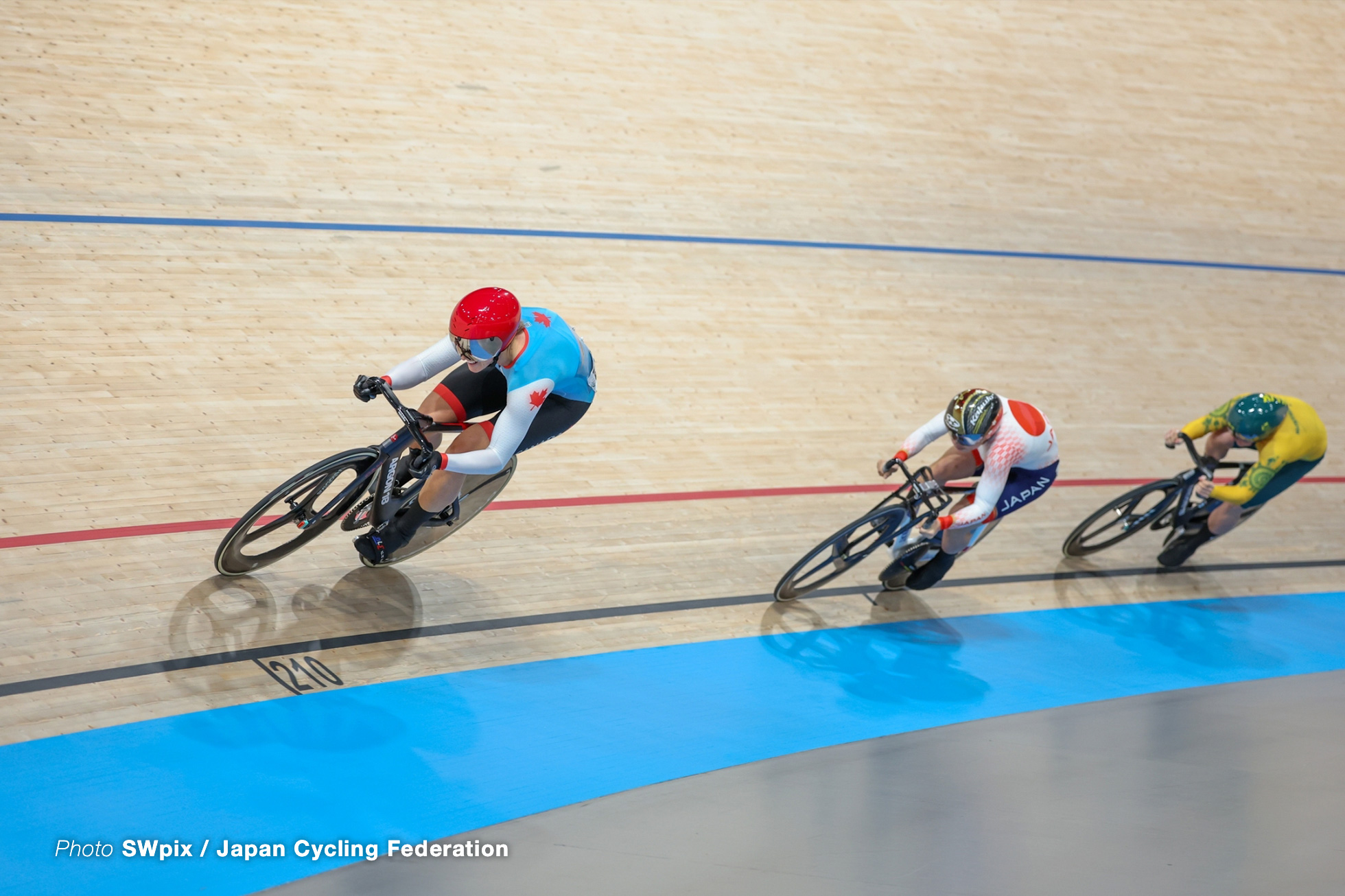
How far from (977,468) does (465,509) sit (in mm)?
2096

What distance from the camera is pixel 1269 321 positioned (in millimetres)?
7008

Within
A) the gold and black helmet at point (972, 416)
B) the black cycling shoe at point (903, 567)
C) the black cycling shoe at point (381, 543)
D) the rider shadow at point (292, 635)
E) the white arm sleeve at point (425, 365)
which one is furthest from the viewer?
the black cycling shoe at point (903, 567)

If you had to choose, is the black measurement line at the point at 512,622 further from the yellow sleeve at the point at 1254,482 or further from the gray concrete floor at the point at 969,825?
the gray concrete floor at the point at 969,825

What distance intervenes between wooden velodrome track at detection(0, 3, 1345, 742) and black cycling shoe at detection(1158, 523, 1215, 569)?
0.11 metres

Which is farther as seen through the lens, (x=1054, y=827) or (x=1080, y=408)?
(x=1080, y=408)

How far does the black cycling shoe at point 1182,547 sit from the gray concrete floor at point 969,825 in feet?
5.27

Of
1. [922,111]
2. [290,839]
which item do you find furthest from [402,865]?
[922,111]

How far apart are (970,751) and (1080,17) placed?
6.90 metres

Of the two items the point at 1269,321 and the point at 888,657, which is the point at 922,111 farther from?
the point at 888,657

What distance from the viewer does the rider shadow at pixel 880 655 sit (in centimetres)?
371

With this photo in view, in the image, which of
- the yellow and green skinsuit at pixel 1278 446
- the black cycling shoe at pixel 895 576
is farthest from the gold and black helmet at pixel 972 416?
the yellow and green skinsuit at pixel 1278 446

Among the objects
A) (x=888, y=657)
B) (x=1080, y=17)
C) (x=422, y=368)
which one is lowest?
(x=888, y=657)

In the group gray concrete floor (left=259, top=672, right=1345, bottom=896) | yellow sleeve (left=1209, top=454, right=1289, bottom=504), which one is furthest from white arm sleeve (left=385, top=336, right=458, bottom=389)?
yellow sleeve (left=1209, top=454, right=1289, bottom=504)

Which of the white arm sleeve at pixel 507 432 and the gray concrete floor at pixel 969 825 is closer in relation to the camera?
the gray concrete floor at pixel 969 825
